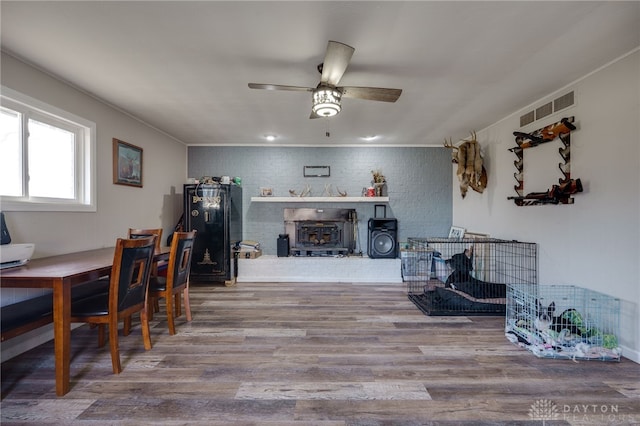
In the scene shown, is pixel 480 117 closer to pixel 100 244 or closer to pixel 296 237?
pixel 296 237

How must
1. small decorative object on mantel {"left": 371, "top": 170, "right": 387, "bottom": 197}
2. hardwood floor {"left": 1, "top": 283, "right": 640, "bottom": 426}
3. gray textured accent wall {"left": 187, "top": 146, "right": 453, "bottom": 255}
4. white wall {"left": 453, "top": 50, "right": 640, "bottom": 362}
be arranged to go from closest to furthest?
1. hardwood floor {"left": 1, "top": 283, "right": 640, "bottom": 426}
2. white wall {"left": 453, "top": 50, "right": 640, "bottom": 362}
3. small decorative object on mantel {"left": 371, "top": 170, "right": 387, "bottom": 197}
4. gray textured accent wall {"left": 187, "top": 146, "right": 453, "bottom": 255}

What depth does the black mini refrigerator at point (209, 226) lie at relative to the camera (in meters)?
4.31

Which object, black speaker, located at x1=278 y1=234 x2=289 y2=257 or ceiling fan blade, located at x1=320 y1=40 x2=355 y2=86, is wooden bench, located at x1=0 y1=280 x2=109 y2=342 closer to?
ceiling fan blade, located at x1=320 y1=40 x2=355 y2=86

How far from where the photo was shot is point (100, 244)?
3.09 metres

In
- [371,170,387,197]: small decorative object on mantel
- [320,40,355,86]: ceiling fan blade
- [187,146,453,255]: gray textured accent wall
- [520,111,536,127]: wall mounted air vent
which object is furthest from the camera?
[187,146,453,255]: gray textured accent wall

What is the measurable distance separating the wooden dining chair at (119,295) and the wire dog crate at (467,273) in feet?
9.42

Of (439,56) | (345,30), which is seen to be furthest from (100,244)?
(439,56)

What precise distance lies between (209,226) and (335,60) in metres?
3.26

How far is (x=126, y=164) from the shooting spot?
3.53 meters

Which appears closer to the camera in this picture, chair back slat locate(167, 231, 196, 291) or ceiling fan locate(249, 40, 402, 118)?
ceiling fan locate(249, 40, 402, 118)

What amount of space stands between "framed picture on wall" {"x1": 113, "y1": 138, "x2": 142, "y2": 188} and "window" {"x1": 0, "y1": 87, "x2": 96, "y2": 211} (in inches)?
13.4

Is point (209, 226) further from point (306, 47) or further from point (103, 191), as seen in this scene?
point (306, 47)

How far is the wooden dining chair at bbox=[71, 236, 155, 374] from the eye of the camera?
1939 mm

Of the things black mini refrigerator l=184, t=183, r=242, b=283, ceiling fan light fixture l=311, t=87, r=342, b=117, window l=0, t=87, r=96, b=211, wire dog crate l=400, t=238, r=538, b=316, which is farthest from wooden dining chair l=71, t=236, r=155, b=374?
wire dog crate l=400, t=238, r=538, b=316
